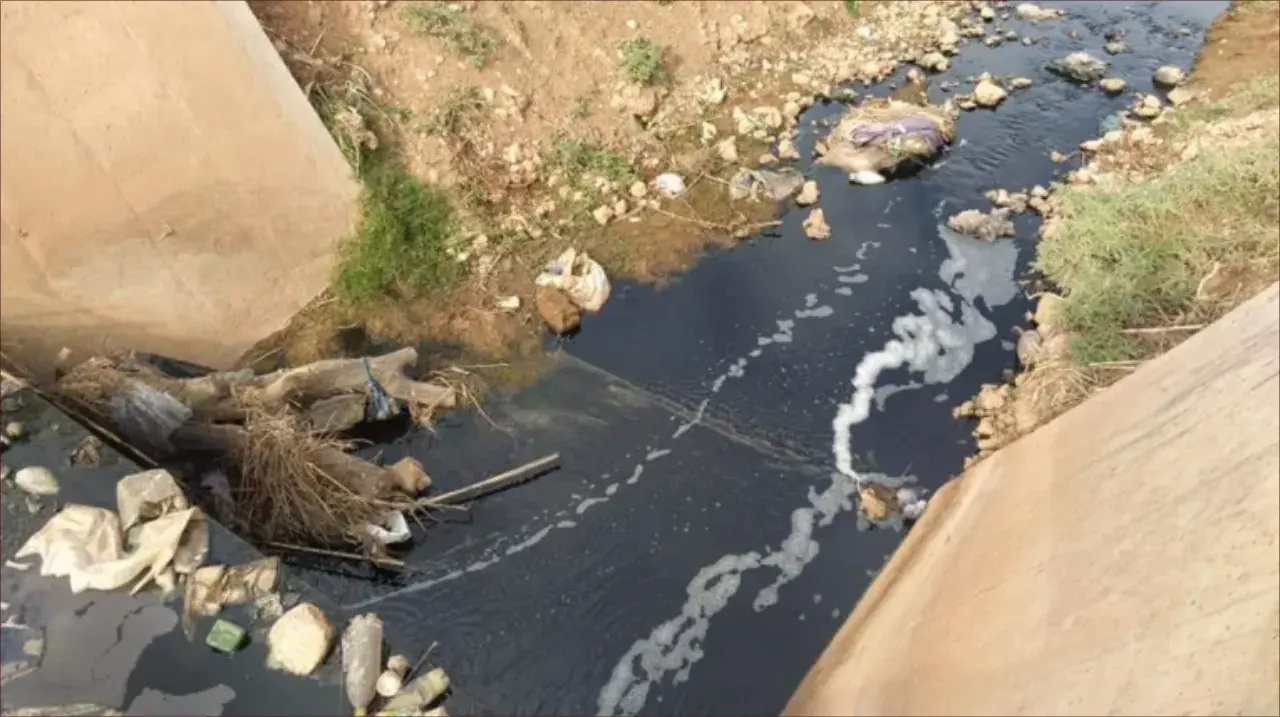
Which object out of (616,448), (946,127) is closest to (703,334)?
(616,448)

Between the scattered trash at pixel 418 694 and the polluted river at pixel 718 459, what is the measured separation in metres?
0.18

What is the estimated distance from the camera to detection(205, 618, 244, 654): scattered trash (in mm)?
3617

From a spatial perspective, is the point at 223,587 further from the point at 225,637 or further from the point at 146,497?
the point at 146,497

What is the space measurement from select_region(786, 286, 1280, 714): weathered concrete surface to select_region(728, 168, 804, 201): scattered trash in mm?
3094

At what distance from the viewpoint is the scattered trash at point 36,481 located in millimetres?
3971

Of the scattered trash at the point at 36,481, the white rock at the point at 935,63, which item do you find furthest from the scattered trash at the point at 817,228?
the scattered trash at the point at 36,481

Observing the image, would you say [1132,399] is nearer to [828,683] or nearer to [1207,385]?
[1207,385]

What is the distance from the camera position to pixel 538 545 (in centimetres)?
477

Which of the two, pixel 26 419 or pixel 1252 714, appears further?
pixel 26 419

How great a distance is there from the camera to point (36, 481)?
157 inches

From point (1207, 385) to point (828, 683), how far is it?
2004mm

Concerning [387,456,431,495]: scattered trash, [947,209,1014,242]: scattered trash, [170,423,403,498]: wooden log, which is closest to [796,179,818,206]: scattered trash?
[947,209,1014,242]: scattered trash

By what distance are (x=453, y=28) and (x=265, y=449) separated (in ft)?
11.7

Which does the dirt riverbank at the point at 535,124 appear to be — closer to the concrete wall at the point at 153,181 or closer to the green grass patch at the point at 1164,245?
the concrete wall at the point at 153,181
